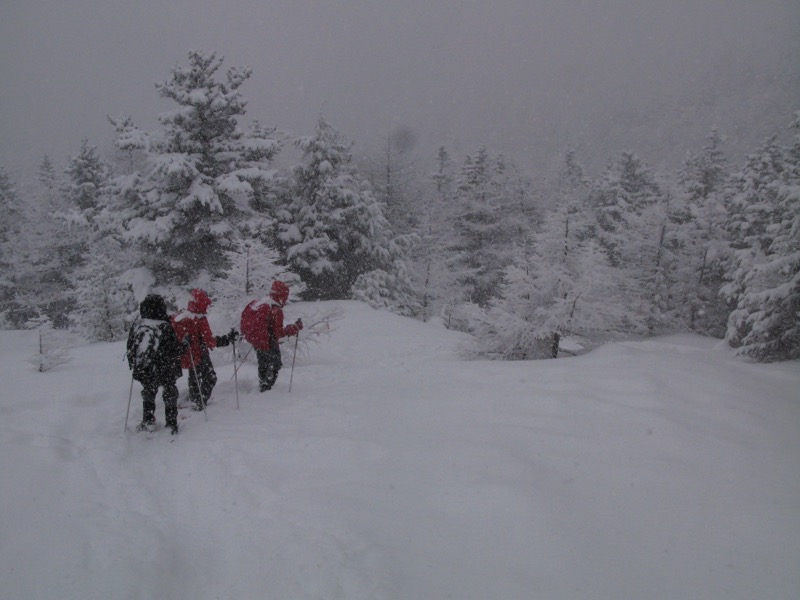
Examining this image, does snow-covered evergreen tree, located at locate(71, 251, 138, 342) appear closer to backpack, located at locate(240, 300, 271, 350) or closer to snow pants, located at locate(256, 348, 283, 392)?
snow pants, located at locate(256, 348, 283, 392)

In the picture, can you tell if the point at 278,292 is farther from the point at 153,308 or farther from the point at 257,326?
the point at 153,308

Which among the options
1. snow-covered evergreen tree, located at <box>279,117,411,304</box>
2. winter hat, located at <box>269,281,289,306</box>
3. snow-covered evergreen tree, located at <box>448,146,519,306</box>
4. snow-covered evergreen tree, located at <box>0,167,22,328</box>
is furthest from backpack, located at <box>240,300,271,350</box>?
snow-covered evergreen tree, located at <box>0,167,22,328</box>

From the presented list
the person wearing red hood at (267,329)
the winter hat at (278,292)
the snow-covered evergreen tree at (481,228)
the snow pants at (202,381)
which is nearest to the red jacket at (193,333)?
the snow pants at (202,381)

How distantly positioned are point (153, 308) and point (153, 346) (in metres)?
0.52

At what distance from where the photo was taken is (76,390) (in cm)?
712

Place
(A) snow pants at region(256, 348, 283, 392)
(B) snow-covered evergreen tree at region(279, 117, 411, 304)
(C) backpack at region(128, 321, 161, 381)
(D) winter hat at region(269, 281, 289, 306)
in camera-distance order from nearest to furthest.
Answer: (C) backpack at region(128, 321, 161, 381) < (D) winter hat at region(269, 281, 289, 306) < (A) snow pants at region(256, 348, 283, 392) < (B) snow-covered evergreen tree at region(279, 117, 411, 304)

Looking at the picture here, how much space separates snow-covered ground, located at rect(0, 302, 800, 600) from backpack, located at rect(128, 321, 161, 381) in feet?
2.81

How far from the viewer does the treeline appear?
11.9 meters

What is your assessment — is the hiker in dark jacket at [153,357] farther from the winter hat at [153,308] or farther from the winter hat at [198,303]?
the winter hat at [198,303]

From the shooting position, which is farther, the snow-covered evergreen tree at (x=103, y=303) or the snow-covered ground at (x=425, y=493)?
the snow-covered evergreen tree at (x=103, y=303)

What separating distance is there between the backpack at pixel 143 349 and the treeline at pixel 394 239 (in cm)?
432

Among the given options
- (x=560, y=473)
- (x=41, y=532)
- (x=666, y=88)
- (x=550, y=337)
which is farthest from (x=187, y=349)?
(x=666, y=88)

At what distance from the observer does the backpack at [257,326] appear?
7457 mm

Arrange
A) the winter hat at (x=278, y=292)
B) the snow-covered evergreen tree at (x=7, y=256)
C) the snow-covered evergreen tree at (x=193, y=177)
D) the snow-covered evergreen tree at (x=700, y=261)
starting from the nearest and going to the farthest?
the winter hat at (x=278, y=292) → the snow-covered evergreen tree at (x=193, y=177) → the snow-covered evergreen tree at (x=700, y=261) → the snow-covered evergreen tree at (x=7, y=256)
